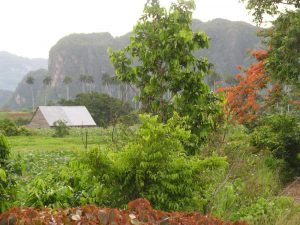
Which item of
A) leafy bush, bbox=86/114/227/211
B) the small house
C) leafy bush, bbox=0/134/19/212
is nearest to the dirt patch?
leafy bush, bbox=86/114/227/211

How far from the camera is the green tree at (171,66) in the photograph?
759 centimetres

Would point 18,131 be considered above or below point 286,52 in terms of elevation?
below

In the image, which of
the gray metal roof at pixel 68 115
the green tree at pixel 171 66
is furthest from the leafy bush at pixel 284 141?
the gray metal roof at pixel 68 115

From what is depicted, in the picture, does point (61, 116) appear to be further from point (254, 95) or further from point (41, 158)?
point (254, 95)

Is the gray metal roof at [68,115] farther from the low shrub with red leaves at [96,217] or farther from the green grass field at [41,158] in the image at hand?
the low shrub with red leaves at [96,217]

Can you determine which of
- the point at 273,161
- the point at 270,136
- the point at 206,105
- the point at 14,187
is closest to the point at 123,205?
the point at 14,187

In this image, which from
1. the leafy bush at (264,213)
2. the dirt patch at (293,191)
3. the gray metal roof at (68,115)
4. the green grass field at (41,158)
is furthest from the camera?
the gray metal roof at (68,115)

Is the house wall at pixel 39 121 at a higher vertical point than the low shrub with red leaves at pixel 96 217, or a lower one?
lower

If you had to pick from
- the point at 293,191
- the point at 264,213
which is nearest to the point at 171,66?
the point at 264,213

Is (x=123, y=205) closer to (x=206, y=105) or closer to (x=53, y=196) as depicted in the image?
(x=53, y=196)

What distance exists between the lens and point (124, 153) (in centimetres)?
577

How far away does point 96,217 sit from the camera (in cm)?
338

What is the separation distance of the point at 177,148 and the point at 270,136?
34.3ft

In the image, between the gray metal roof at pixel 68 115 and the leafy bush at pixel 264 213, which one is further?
the gray metal roof at pixel 68 115
